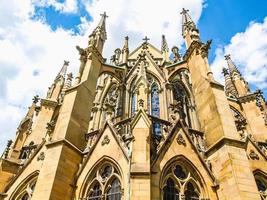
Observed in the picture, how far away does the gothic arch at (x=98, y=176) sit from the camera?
916 centimetres

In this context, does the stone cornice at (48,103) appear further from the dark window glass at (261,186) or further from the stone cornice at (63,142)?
the dark window glass at (261,186)

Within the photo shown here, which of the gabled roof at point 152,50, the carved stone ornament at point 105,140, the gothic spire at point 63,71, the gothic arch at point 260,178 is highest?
the gabled roof at point 152,50

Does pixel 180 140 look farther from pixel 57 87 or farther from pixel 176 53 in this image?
pixel 176 53

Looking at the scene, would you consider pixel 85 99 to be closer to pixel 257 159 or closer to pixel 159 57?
pixel 257 159

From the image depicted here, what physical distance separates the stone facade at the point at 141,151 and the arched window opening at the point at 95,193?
1.4 inches

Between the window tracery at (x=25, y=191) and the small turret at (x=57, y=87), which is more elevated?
the small turret at (x=57, y=87)

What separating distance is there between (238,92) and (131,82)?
7.62 meters

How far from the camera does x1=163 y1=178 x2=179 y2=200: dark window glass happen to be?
8.79 metres

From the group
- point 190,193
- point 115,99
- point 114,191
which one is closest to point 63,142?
point 114,191

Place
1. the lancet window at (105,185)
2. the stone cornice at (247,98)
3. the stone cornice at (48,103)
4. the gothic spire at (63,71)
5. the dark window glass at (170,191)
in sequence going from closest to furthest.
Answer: the dark window glass at (170,191), the lancet window at (105,185), the stone cornice at (247,98), the stone cornice at (48,103), the gothic spire at (63,71)

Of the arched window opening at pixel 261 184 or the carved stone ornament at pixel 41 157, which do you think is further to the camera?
the carved stone ornament at pixel 41 157

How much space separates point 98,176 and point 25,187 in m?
4.33

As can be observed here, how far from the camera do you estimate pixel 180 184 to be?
9125 millimetres

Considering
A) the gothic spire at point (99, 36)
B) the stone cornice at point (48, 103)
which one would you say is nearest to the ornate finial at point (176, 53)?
the gothic spire at point (99, 36)
